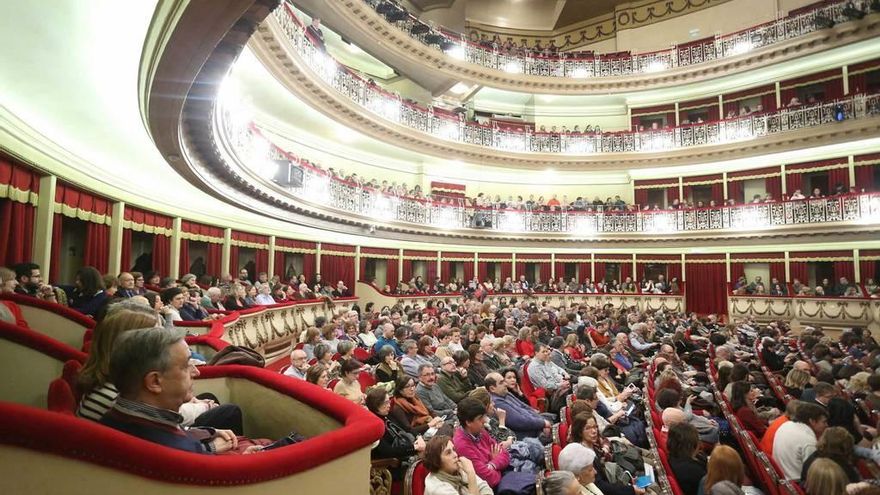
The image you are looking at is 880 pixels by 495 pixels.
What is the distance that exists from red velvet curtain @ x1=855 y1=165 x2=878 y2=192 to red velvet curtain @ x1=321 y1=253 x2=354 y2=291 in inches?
614

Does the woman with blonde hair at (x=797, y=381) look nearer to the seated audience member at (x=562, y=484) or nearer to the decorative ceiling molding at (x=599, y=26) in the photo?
the seated audience member at (x=562, y=484)

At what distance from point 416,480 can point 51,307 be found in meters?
2.92

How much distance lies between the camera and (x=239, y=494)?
138cm

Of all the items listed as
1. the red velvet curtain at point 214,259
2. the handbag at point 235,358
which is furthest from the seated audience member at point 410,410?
the red velvet curtain at point 214,259

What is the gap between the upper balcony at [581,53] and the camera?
14.6 metres

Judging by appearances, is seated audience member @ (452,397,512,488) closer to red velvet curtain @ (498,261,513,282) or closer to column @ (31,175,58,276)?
column @ (31,175,58,276)

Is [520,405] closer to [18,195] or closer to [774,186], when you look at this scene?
[18,195]

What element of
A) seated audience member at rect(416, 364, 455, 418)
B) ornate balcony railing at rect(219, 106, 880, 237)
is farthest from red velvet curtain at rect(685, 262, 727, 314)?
seated audience member at rect(416, 364, 455, 418)

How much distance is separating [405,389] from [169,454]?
2.70 metres

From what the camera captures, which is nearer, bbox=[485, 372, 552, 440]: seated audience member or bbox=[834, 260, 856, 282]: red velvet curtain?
bbox=[485, 372, 552, 440]: seated audience member

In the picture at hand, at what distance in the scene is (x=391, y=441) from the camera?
3.15 m

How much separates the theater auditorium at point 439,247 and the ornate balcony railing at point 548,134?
103 mm

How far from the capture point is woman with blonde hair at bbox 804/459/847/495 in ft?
9.28

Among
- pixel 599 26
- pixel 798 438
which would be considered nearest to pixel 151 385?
pixel 798 438
